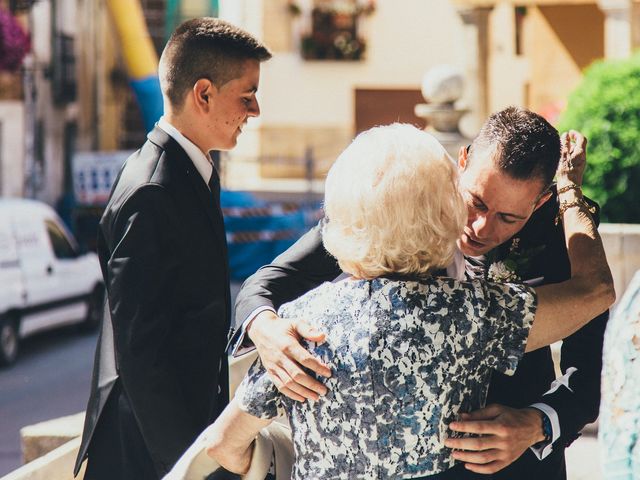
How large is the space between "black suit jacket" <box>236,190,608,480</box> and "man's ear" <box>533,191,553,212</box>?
0.02 m

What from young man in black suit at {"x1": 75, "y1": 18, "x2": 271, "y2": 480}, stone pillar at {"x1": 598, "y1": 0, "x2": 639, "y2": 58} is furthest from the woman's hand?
stone pillar at {"x1": 598, "y1": 0, "x2": 639, "y2": 58}

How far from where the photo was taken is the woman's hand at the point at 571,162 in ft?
8.59

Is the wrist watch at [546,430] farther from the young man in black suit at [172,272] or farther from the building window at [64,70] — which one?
Answer: the building window at [64,70]

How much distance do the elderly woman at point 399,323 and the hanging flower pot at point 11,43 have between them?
660 inches

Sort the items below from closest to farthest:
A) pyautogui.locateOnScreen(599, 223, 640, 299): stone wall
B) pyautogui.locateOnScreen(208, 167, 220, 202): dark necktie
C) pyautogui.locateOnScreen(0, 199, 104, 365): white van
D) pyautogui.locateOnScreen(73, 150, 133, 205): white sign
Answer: pyautogui.locateOnScreen(208, 167, 220, 202): dark necktie → pyautogui.locateOnScreen(599, 223, 640, 299): stone wall → pyautogui.locateOnScreen(0, 199, 104, 365): white van → pyautogui.locateOnScreen(73, 150, 133, 205): white sign

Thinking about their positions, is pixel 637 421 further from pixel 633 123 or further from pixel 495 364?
pixel 633 123

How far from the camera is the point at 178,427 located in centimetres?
282

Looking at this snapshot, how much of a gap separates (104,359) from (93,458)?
0.83ft

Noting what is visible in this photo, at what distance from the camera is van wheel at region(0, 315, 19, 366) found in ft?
34.6

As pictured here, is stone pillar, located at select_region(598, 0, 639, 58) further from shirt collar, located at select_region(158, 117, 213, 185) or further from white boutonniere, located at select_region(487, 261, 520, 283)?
white boutonniere, located at select_region(487, 261, 520, 283)

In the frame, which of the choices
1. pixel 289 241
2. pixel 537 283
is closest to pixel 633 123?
pixel 537 283

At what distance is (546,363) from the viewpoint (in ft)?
8.43

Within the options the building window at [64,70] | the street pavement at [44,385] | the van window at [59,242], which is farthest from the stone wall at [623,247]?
the building window at [64,70]

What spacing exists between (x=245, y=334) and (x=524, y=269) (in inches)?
24.7
